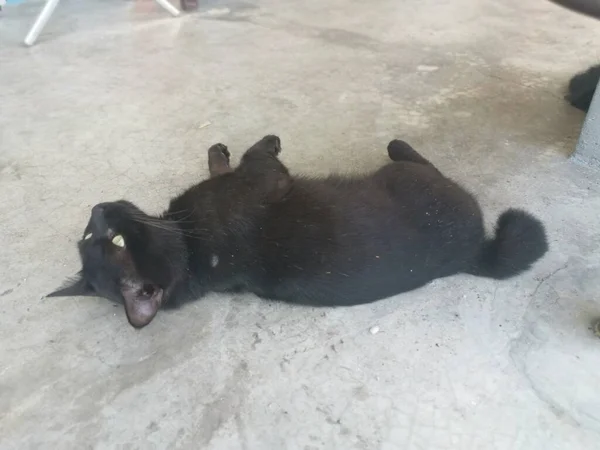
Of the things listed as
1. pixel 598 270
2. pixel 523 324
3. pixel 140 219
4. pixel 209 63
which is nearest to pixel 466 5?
pixel 209 63

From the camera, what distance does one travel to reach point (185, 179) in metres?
1.93

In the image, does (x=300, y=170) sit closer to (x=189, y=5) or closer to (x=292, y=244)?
(x=292, y=244)

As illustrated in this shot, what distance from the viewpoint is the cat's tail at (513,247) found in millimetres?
1472

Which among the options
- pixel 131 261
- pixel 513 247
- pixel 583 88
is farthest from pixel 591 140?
pixel 131 261

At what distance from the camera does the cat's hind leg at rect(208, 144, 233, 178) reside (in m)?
1.84

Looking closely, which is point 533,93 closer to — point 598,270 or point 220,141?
point 598,270

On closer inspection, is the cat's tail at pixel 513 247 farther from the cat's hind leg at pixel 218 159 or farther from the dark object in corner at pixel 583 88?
the dark object in corner at pixel 583 88

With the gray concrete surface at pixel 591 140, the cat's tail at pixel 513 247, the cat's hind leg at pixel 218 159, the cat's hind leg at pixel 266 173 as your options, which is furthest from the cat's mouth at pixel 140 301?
the gray concrete surface at pixel 591 140

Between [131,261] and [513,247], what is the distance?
1006mm

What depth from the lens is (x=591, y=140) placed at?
191cm

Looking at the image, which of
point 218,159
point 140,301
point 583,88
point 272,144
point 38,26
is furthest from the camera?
point 38,26

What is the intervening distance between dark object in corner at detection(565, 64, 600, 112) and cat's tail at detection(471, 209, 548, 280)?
0.99 metres

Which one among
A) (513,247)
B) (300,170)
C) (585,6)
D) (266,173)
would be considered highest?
(585,6)

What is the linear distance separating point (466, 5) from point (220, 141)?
2046 millimetres
